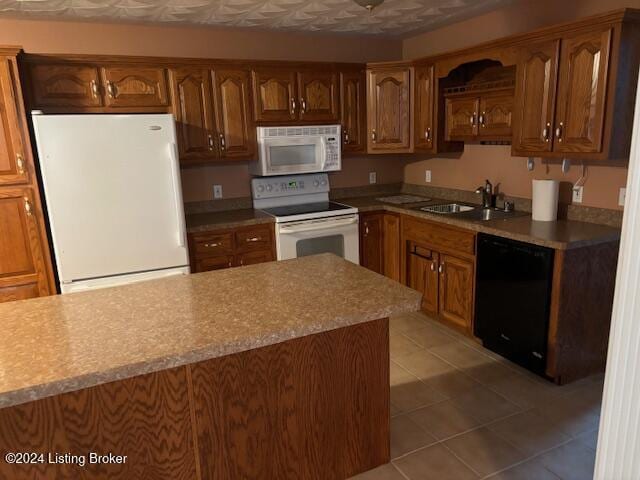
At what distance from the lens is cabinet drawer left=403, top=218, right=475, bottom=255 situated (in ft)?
10.5

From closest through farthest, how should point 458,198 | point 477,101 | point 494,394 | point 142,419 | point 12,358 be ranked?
point 12,358 < point 142,419 < point 494,394 < point 477,101 < point 458,198

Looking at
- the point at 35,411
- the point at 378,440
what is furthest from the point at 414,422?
the point at 35,411

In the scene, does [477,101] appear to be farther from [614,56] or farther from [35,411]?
[35,411]

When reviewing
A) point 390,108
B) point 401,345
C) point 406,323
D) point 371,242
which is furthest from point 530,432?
point 390,108

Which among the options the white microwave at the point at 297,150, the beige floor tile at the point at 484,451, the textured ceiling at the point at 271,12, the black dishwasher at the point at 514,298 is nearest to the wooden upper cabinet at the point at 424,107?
the textured ceiling at the point at 271,12

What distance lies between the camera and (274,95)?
376 cm

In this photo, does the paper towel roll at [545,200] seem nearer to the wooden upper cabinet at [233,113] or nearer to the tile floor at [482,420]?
the tile floor at [482,420]

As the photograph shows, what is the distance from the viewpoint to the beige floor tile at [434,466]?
204cm

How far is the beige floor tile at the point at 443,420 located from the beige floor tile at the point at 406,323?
104cm

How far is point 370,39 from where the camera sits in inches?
170

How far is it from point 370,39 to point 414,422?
11.3 feet

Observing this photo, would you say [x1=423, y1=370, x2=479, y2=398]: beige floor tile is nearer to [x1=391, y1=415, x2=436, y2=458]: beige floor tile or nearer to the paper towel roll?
[x1=391, y1=415, x2=436, y2=458]: beige floor tile

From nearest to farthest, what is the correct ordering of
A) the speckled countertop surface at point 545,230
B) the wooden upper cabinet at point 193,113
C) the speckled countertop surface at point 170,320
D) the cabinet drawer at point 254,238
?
the speckled countertop surface at point 170,320, the speckled countertop surface at point 545,230, the wooden upper cabinet at point 193,113, the cabinet drawer at point 254,238

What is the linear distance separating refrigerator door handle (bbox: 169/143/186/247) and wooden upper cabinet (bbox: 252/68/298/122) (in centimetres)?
90
